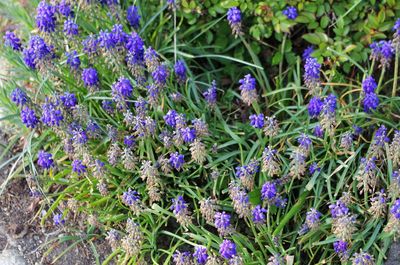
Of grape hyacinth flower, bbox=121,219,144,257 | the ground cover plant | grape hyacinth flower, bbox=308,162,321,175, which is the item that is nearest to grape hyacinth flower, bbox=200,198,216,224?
the ground cover plant

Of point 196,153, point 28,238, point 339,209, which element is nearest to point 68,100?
point 196,153

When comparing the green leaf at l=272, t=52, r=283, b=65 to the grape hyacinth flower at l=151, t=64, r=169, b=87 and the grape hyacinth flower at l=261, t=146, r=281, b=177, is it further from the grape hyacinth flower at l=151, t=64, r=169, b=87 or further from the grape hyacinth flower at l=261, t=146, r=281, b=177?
the grape hyacinth flower at l=261, t=146, r=281, b=177

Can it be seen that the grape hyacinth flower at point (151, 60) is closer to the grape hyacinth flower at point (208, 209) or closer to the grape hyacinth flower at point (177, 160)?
the grape hyacinth flower at point (177, 160)

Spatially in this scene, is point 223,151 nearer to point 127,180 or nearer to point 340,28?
point 127,180

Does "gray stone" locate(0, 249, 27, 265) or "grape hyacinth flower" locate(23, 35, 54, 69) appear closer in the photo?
"grape hyacinth flower" locate(23, 35, 54, 69)

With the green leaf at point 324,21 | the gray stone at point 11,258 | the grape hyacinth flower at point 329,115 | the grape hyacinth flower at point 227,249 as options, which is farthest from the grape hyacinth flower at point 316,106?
the gray stone at point 11,258

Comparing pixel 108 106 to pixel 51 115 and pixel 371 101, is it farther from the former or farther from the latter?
pixel 371 101
